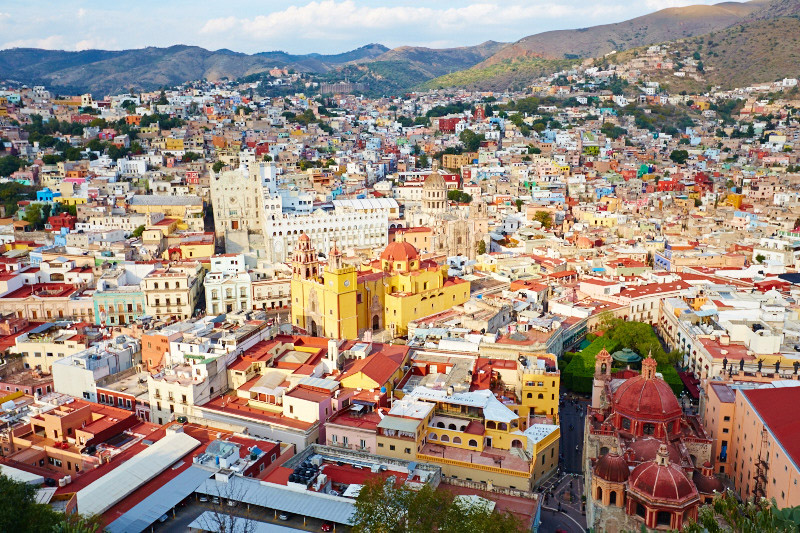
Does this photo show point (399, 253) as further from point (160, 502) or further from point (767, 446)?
point (767, 446)

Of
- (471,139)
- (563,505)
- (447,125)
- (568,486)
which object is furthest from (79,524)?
(447,125)

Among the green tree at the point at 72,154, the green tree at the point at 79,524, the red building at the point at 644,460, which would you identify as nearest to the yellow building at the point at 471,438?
the red building at the point at 644,460

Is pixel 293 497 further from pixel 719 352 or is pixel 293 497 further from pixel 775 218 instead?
pixel 775 218

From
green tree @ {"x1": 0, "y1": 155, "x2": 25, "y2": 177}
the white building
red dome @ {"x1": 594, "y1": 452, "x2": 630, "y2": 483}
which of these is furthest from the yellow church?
green tree @ {"x1": 0, "y1": 155, "x2": 25, "y2": 177}

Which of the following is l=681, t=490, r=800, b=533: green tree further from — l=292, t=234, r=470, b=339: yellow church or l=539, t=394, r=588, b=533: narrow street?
l=292, t=234, r=470, b=339: yellow church

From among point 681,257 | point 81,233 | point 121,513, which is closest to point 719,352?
point 681,257
